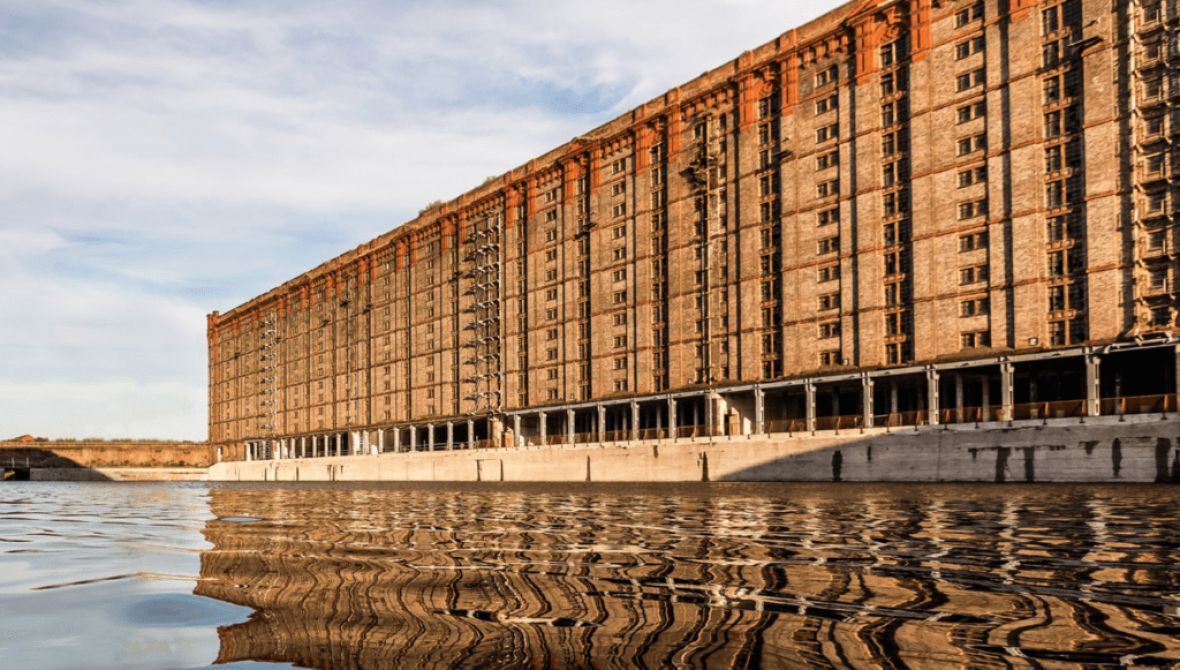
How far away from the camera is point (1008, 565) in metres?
8.59

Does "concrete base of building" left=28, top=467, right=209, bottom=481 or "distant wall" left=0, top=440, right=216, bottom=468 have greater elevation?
"distant wall" left=0, top=440, right=216, bottom=468

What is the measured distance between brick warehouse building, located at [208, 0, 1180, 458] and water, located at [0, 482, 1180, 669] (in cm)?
4013

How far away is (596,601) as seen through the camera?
6410mm

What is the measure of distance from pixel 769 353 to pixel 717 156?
16.9m

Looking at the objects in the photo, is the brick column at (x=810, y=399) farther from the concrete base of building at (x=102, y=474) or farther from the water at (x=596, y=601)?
the concrete base of building at (x=102, y=474)

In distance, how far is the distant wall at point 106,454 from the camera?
13550 cm

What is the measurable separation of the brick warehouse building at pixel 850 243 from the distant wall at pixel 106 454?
7218cm

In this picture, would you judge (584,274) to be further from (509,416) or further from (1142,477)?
(1142,477)

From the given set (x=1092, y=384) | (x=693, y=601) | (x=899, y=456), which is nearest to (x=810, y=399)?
(x=899, y=456)

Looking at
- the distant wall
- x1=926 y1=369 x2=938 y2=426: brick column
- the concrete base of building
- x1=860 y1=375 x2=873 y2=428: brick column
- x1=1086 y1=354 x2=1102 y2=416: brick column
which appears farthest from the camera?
the concrete base of building

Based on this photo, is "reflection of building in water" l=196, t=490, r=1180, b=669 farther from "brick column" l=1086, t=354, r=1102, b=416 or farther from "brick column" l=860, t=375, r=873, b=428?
"brick column" l=860, t=375, r=873, b=428

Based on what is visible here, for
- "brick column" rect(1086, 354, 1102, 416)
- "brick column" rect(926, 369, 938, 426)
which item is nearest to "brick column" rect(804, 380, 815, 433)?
"brick column" rect(926, 369, 938, 426)

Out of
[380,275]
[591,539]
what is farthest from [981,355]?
[380,275]

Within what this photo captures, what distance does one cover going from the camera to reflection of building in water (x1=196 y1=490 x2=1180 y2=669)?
459cm
